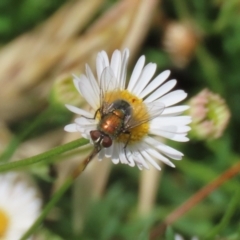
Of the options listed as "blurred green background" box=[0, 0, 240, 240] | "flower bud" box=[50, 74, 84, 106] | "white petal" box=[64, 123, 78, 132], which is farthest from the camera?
"blurred green background" box=[0, 0, 240, 240]

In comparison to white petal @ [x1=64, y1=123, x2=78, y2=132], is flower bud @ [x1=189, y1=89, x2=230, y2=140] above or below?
below

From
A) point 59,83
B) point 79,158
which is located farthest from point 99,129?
point 79,158

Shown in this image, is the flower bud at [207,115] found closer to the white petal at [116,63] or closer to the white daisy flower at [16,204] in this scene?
the white petal at [116,63]

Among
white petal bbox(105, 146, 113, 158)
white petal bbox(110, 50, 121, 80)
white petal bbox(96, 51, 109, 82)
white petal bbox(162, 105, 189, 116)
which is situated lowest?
white petal bbox(162, 105, 189, 116)

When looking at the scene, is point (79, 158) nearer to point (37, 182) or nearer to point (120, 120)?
point (37, 182)

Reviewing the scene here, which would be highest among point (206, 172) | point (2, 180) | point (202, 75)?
point (2, 180)

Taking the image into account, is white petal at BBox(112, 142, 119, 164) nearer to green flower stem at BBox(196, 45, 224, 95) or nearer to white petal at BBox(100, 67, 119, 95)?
white petal at BBox(100, 67, 119, 95)

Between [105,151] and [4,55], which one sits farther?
[4,55]

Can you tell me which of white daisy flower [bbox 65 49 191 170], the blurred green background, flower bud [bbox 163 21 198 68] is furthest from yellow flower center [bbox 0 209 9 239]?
flower bud [bbox 163 21 198 68]

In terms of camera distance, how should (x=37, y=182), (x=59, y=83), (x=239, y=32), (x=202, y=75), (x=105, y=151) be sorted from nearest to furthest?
1. (x=105, y=151)
2. (x=59, y=83)
3. (x=37, y=182)
4. (x=239, y=32)
5. (x=202, y=75)
